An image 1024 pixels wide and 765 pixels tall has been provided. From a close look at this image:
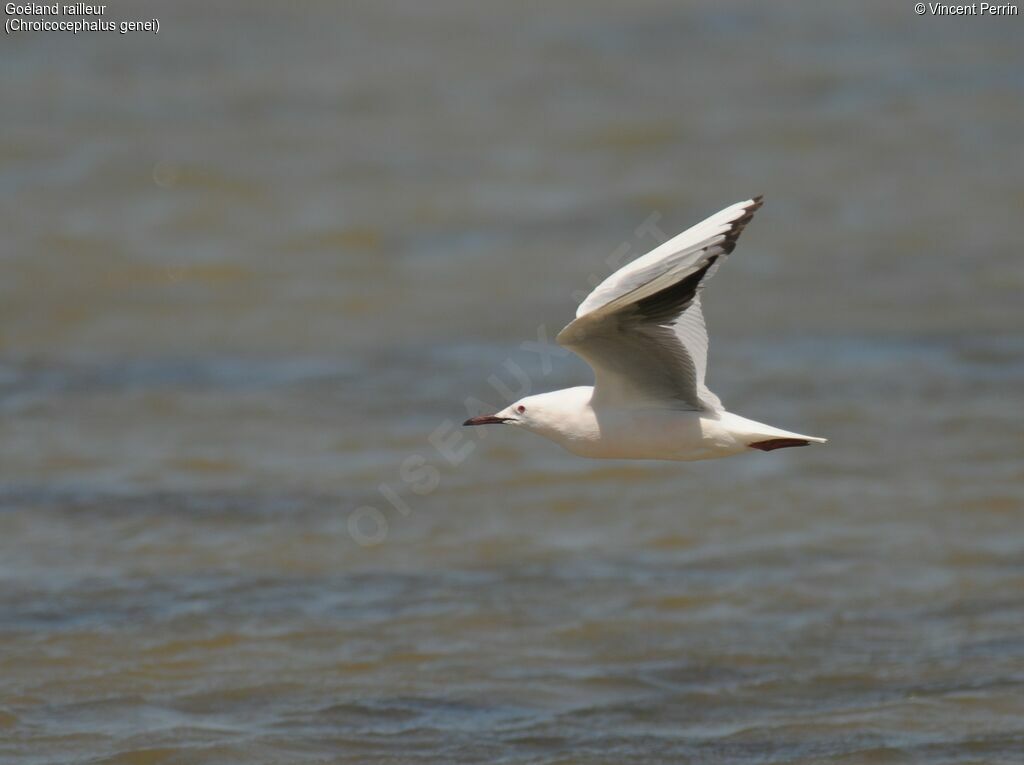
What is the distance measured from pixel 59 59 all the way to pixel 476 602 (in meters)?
13.6

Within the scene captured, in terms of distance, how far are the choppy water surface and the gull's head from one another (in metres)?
2.09

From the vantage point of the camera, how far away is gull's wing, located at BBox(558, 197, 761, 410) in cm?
671

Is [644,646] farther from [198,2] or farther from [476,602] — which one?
[198,2]

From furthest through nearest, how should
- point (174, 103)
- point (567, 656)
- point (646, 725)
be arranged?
point (174, 103) < point (567, 656) < point (646, 725)

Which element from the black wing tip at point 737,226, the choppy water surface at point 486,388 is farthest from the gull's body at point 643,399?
the choppy water surface at point 486,388

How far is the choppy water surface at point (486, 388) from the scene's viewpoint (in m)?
9.58

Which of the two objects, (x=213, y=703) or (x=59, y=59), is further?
(x=59, y=59)

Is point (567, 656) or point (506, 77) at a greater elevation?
point (506, 77)

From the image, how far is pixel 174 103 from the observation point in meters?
20.9

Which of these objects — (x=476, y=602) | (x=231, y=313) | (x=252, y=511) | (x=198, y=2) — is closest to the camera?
(x=476, y=602)

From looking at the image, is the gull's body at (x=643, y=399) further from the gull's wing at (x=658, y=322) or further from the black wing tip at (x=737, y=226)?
the black wing tip at (x=737, y=226)

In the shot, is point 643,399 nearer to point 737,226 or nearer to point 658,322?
point 658,322

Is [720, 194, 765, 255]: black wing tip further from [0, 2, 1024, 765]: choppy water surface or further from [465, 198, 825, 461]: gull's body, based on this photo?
[0, 2, 1024, 765]: choppy water surface

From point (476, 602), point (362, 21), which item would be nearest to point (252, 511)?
point (476, 602)
